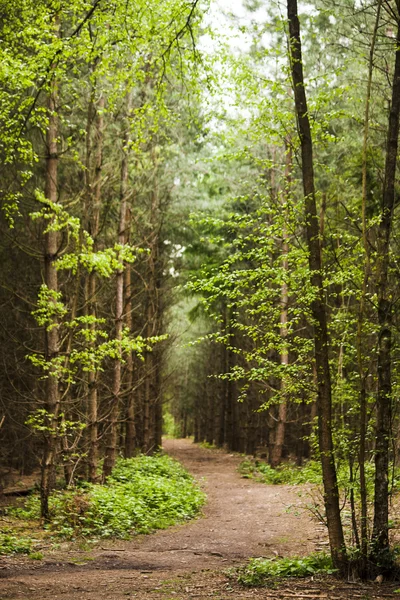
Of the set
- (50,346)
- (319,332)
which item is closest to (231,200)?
(319,332)

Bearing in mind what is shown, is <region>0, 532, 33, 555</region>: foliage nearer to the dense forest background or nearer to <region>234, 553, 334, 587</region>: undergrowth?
the dense forest background

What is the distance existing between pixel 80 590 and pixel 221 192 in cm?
1709

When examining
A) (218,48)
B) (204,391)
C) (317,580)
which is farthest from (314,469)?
(204,391)

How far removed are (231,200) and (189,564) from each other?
16.7 ft

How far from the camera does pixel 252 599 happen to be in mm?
5840

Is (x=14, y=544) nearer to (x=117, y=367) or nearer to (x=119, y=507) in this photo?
(x=119, y=507)

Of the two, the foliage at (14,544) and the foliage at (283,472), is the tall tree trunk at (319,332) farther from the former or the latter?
the foliage at (283,472)

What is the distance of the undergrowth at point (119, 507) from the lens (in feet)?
32.6

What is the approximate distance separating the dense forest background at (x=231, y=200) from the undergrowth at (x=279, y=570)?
0.49 metres

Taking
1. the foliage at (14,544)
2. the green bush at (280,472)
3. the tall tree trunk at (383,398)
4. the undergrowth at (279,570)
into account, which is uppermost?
the tall tree trunk at (383,398)

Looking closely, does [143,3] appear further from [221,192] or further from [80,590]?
[221,192]

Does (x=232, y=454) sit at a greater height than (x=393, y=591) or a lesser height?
lesser

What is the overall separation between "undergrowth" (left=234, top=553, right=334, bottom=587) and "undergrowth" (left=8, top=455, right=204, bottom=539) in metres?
3.45

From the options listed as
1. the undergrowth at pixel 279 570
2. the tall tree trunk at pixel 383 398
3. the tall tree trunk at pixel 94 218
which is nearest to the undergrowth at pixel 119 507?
the tall tree trunk at pixel 94 218
